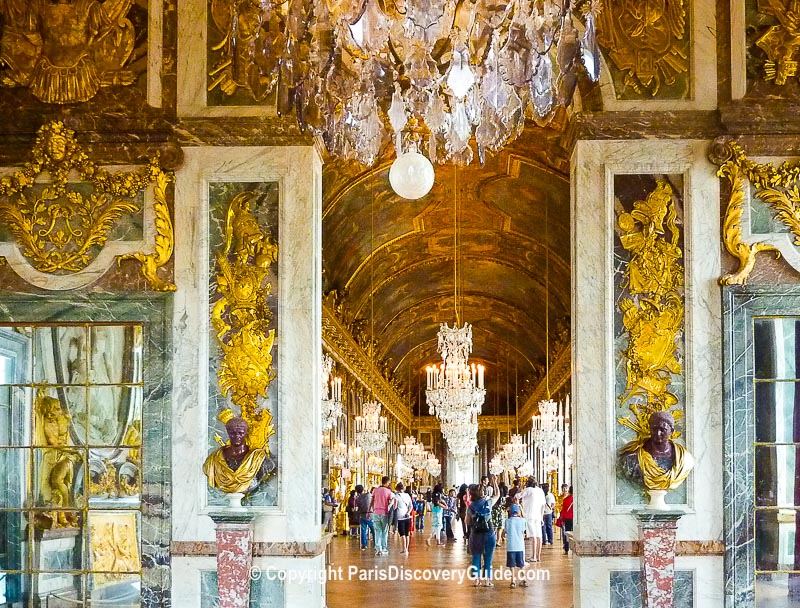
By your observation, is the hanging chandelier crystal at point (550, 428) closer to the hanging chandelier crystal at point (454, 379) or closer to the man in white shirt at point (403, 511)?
the man in white shirt at point (403, 511)

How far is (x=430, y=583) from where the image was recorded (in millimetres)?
15430

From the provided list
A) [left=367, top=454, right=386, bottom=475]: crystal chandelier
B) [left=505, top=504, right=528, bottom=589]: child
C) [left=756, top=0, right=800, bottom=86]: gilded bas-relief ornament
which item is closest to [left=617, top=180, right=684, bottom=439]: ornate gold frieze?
[left=756, top=0, right=800, bottom=86]: gilded bas-relief ornament

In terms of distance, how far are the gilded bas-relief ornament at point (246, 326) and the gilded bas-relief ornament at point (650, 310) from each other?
3121 millimetres

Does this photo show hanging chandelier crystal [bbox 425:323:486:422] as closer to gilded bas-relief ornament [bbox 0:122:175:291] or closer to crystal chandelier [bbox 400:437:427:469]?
gilded bas-relief ornament [bbox 0:122:175:291]

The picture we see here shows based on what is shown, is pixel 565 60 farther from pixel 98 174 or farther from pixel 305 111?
pixel 98 174

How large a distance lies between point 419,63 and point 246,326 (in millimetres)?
3465

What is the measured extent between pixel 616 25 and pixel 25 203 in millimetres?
5465

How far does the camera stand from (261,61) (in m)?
7.68

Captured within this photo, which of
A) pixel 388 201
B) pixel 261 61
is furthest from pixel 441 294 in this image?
pixel 261 61

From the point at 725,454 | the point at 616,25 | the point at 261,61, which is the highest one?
the point at 616,25

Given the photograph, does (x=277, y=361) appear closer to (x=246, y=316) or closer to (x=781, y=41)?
(x=246, y=316)

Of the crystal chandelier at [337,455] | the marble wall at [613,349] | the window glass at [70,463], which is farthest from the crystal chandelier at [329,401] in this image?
the marble wall at [613,349]

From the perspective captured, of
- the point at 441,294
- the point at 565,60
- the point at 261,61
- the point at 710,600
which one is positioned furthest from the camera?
the point at 441,294

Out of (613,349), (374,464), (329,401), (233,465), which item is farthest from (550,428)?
(233,465)
